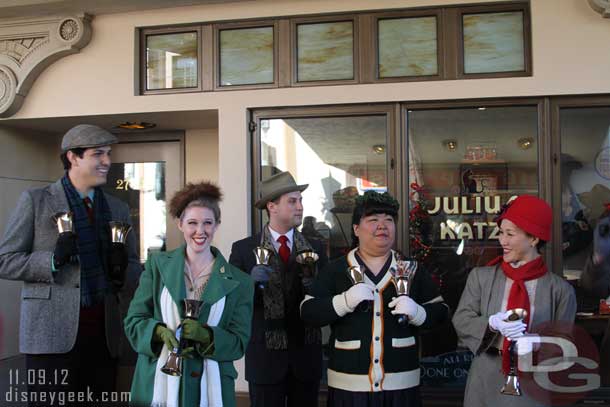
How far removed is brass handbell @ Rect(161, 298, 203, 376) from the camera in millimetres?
2744

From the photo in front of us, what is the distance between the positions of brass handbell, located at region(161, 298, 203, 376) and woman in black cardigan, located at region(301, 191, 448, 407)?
0.74m

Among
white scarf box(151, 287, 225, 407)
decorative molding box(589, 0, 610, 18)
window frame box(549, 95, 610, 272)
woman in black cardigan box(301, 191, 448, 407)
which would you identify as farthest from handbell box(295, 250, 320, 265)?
decorative molding box(589, 0, 610, 18)

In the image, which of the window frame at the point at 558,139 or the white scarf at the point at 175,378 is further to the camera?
the window frame at the point at 558,139

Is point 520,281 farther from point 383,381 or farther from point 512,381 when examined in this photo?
point 383,381

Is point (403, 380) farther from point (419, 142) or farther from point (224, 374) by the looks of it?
point (419, 142)

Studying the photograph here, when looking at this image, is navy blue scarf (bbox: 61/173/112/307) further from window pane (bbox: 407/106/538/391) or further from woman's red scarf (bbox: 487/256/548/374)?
window pane (bbox: 407/106/538/391)

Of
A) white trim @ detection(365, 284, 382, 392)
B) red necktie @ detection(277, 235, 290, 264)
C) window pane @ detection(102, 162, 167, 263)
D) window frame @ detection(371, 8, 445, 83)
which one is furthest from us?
window pane @ detection(102, 162, 167, 263)

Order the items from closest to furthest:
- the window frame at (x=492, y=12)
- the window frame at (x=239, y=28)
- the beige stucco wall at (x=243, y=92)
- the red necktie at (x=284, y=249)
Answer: the red necktie at (x=284, y=249)
the beige stucco wall at (x=243, y=92)
the window frame at (x=492, y=12)
the window frame at (x=239, y=28)

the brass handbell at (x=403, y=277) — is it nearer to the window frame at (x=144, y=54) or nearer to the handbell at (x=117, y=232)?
the handbell at (x=117, y=232)

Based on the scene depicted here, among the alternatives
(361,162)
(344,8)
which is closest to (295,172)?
(361,162)

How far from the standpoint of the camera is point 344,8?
5.09 m

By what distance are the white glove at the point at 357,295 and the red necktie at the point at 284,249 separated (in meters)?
0.78

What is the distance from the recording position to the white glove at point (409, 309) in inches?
119

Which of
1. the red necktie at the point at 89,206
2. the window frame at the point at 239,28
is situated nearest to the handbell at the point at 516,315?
the red necktie at the point at 89,206
